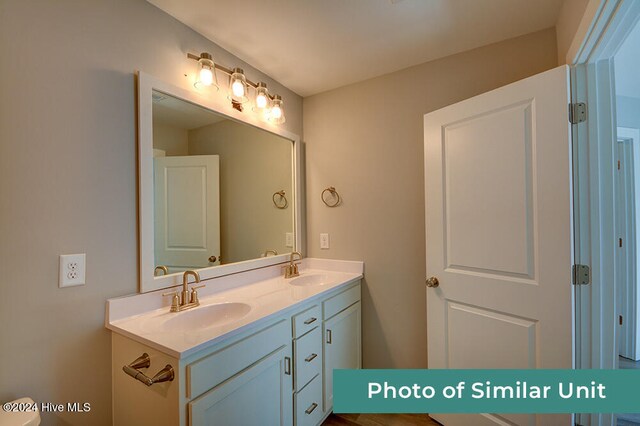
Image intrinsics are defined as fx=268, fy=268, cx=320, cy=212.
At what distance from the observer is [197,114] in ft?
4.81

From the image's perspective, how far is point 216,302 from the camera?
1355 mm

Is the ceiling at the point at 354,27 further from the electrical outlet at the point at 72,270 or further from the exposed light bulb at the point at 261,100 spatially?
the electrical outlet at the point at 72,270

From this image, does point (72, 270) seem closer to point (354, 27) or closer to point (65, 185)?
point (65, 185)

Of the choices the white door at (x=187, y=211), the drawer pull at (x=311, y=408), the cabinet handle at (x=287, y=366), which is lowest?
the drawer pull at (x=311, y=408)

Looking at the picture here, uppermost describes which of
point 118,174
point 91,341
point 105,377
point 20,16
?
point 20,16

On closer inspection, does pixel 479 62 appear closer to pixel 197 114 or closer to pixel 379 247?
pixel 379 247

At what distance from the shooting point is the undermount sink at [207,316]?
1.18 m

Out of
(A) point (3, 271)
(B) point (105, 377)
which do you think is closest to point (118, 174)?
(A) point (3, 271)

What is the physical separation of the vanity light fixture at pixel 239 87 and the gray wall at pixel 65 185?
251 mm

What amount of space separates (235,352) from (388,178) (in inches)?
56.6

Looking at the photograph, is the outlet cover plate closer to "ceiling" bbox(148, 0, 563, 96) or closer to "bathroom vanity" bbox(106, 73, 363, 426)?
"bathroom vanity" bbox(106, 73, 363, 426)

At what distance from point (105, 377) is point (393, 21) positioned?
83.5 inches

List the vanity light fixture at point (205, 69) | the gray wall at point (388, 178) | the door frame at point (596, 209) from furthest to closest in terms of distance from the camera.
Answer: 1. the gray wall at point (388, 178)
2. the vanity light fixture at point (205, 69)
3. the door frame at point (596, 209)

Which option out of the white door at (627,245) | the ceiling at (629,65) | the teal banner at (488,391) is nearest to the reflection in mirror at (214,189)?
the teal banner at (488,391)
